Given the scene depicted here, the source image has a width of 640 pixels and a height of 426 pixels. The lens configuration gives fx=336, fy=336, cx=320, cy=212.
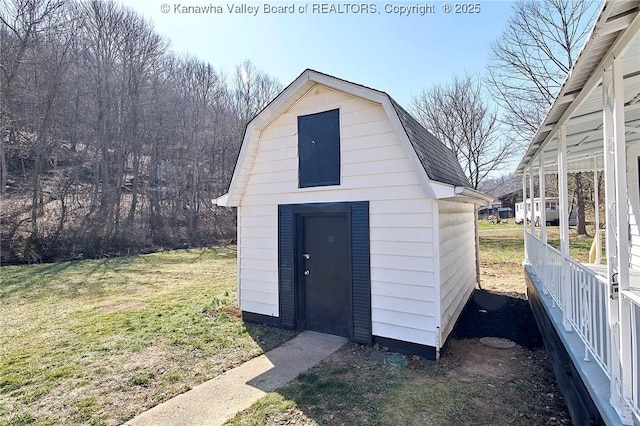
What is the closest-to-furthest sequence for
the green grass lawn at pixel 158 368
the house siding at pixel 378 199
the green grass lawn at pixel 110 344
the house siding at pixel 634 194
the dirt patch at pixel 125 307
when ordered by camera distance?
the green grass lawn at pixel 158 368, the green grass lawn at pixel 110 344, the house siding at pixel 378 199, the house siding at pixel 634 194, the dirt patch at pixel 125 307

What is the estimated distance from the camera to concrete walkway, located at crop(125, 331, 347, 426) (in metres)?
3.37

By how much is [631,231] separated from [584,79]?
18.5 feet

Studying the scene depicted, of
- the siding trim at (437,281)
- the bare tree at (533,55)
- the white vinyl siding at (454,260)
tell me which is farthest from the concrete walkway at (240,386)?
the bare tree at (533,55)

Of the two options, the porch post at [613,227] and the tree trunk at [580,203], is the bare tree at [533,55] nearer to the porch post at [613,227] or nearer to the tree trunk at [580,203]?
the tree trunk at [580,203]

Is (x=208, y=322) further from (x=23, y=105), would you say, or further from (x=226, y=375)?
(x=23, y=105)

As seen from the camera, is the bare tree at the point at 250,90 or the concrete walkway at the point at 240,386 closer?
the concrete walkway at the point at 240,386

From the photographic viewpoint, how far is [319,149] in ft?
18.4

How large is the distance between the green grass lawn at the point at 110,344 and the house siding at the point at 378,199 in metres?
1.38

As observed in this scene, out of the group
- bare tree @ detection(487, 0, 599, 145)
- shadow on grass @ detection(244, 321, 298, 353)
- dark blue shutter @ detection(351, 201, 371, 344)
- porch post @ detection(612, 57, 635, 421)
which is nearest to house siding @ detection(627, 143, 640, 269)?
dark blue shutter @ detection(351, 201, 371, 344)

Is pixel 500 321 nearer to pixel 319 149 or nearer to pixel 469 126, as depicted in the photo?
pixel 319 149

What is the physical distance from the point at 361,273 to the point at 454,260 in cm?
194

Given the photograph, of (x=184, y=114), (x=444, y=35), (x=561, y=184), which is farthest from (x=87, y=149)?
(x=561, y=184)

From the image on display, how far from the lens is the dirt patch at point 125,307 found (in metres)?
7.37

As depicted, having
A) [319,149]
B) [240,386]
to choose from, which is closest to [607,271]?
[240,386]
